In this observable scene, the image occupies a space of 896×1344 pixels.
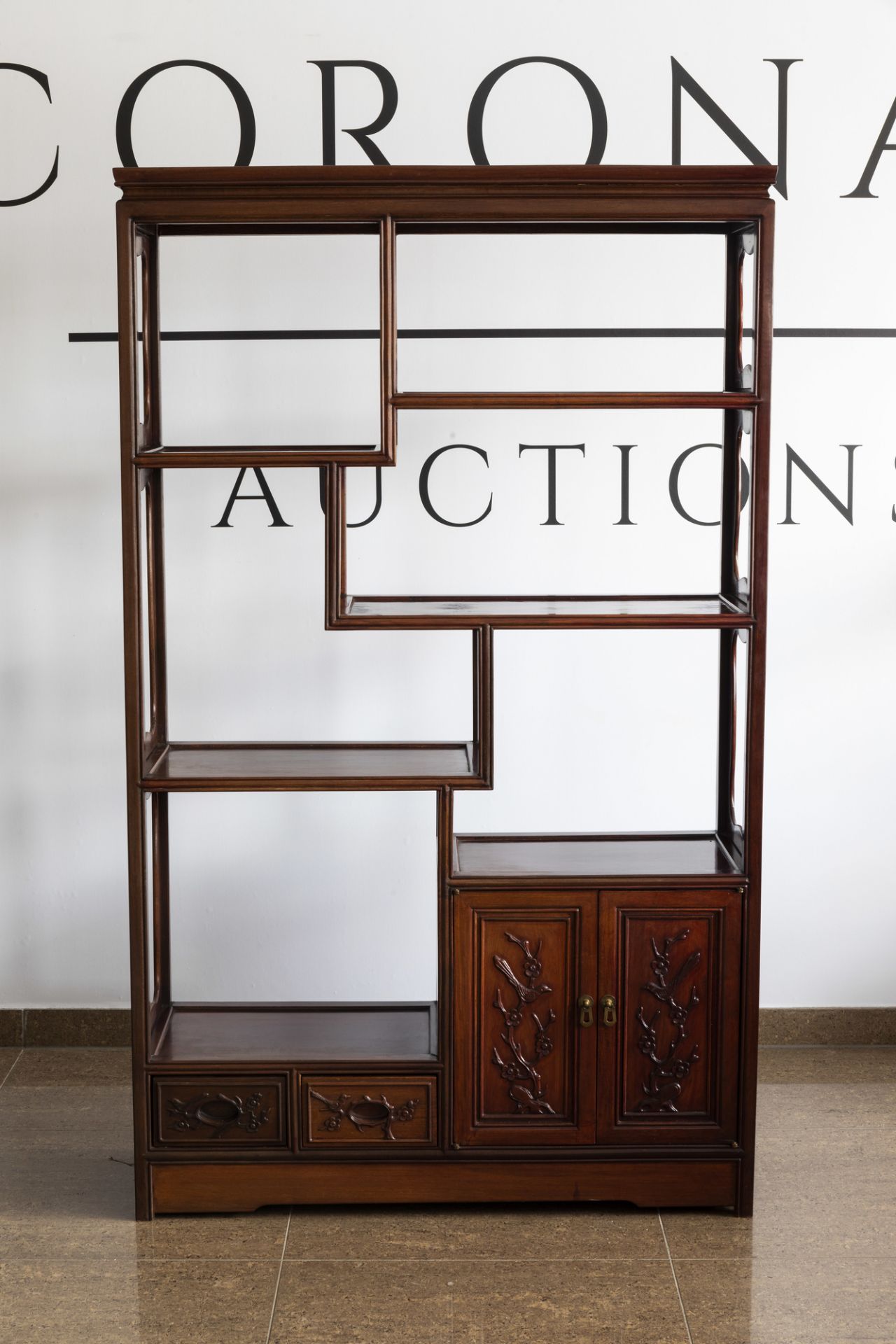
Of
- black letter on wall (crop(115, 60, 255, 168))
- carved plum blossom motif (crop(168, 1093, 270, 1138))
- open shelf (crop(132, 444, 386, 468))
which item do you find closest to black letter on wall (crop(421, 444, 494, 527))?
open shelf (crop(132, 444, 386, 468))

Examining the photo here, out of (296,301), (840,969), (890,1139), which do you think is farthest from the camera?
(840,969)

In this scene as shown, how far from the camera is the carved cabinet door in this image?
3055 mm

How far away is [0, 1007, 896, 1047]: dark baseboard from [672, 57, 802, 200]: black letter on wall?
233 cm

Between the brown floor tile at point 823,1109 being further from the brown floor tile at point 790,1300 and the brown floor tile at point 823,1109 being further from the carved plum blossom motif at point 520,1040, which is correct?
the carved plum blossom motif at point 520,1040

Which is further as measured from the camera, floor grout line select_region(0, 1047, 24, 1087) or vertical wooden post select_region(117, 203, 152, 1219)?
floor grout line select_region(0, 1047, 24, 1087)

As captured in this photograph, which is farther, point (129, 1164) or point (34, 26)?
point (34, 26)

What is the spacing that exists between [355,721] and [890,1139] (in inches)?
68.7

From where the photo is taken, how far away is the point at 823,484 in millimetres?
3771

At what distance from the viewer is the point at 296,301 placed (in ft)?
12.1

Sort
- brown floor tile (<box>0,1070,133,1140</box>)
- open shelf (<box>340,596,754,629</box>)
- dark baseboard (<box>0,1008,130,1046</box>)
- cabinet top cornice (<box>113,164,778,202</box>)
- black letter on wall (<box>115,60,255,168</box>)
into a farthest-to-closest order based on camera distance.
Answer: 1. dark baseboard (<box>0,1008,130,1046</box>)
2. black letter on wall (<box>115,60,255,168</box>)
3. brown floor tile (<box>0,1070,133,1140</box>)
4. open shelf (<box>340,596,754,629</box>)
5. cabinet top cornice (<box>113,164,778,202</box>)

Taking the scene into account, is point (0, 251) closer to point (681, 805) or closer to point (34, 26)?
point (34, 26)

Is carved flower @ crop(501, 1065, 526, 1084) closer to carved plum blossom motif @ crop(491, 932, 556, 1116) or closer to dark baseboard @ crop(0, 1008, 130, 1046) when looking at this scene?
carved plum blossom motif @ crop(491, 932, 556, 1116)

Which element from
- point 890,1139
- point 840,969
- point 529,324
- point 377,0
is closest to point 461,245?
point 529,324

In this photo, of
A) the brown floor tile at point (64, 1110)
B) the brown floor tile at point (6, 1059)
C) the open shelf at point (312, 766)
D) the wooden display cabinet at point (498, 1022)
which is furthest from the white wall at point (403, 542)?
the wooden display cabinet at point (498, 1022)
